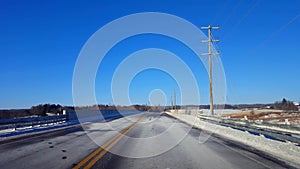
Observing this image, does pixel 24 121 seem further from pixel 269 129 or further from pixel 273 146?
pixel 273 146

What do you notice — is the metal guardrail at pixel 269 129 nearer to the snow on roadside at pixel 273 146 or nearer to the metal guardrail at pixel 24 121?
the snow on roadside at pixel 273 146

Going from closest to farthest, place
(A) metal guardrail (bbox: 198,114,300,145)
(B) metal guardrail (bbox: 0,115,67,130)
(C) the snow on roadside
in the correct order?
(C) the snow on roadside < (A) metal guardrail (bbox: 198,114,300,145) < (B) metal guardrail (bbox: 0,115,67,130)

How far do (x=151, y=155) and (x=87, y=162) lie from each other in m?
2.31

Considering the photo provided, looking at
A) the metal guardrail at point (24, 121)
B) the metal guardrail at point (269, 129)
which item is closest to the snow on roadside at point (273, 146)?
the metal guardrail at point (269, 129)

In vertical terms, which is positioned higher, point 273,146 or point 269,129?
point 269,129

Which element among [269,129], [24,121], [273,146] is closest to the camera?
[273,146]

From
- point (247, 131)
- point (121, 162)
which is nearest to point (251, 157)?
point (121, 162)

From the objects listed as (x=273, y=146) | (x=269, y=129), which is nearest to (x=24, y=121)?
(x=269, y=129)

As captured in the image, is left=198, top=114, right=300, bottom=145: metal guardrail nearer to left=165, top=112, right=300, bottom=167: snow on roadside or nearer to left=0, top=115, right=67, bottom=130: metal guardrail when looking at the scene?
left=165, top=112, right=300, bottom=167: snow on roadside

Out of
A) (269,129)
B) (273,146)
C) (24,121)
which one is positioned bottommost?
(273,146)

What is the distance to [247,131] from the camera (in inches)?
622

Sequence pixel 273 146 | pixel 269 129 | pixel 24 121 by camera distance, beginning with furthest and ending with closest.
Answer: pixel 24 121 → pixel 269 129 → pixel 273 146

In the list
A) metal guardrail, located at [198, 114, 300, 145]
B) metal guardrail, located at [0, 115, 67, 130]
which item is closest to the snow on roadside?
metal guardrail, located at [198, 114, 300, 145]

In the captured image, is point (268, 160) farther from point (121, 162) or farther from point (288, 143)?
point (121, 162)
